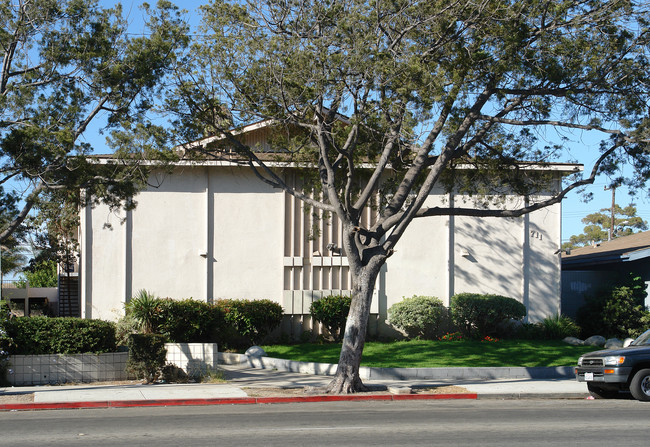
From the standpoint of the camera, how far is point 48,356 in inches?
650

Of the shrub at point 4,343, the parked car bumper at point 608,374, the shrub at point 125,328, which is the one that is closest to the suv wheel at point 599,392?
the parked car bumper at point 608,374

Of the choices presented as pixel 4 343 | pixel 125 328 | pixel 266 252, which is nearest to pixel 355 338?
pixel 125 328

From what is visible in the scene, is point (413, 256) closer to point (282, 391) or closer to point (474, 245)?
point (474, 245)

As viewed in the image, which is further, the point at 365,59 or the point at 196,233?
the point at 196,233

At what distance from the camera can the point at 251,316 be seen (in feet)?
73.0

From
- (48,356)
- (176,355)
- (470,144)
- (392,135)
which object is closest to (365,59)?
(392,135)

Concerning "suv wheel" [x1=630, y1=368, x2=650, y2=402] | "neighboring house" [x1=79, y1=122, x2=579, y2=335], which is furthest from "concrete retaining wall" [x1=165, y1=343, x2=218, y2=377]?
"suv wheel" [x1=630, y1=368, x2=650, y2=402]

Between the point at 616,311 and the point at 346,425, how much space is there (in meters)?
15.4

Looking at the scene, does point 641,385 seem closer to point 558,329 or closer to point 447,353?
point 447,353

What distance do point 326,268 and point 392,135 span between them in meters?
8.94

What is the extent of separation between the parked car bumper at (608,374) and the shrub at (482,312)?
797 cm

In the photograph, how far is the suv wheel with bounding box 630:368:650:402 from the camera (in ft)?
46.8

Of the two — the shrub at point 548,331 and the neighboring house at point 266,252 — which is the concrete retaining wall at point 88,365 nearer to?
the neighboring house at point 266,252

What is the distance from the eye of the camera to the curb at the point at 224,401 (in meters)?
13.6
